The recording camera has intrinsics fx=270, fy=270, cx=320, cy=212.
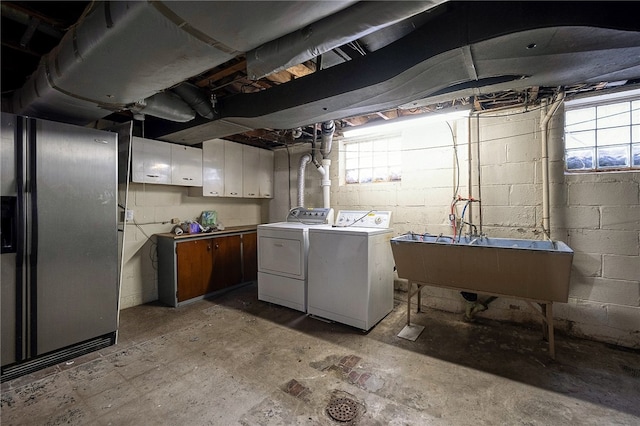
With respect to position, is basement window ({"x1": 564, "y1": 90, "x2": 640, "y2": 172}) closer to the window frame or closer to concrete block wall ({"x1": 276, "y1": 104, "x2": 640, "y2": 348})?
concrete block wall ({"x1": 276, "y1": 104, "x2": 640, "y2": 348})

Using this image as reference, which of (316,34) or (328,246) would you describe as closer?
(316,34)

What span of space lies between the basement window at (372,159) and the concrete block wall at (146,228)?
2.52 meters

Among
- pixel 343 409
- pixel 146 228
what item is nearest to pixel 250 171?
pixel 146 228

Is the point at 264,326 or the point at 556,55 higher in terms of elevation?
the point at 556,55

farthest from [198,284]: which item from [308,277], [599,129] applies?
[599,129]

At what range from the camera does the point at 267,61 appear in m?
1.64

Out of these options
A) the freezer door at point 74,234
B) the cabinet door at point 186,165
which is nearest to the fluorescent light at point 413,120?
the cabinet door at point 186,165

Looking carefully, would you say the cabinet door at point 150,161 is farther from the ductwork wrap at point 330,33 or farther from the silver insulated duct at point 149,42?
the ductwork wrap at point 330,33

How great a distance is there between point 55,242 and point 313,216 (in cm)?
267

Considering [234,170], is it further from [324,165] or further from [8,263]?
[8,263]

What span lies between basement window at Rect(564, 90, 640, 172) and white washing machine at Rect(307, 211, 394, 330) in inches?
78.0

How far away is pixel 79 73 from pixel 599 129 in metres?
4.36

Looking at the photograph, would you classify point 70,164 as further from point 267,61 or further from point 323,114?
point 323,114

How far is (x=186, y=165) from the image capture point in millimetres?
3834
